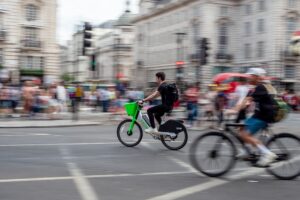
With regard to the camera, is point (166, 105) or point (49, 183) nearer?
point (49, 183)

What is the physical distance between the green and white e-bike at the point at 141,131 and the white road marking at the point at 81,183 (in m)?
2.52

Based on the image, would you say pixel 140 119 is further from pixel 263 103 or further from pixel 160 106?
pixel 263 103

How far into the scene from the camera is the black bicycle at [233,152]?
748cm

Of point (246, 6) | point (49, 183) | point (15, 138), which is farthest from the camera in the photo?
point (246, 6)

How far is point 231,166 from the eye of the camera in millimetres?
7531

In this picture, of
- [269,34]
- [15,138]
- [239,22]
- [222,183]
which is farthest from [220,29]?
[222,183]

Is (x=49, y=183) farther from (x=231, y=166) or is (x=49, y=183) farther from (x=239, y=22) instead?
(x=239, y=22)

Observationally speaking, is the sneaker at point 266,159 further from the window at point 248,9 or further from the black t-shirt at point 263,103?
the window at point 248,9

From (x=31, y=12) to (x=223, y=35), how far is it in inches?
1057

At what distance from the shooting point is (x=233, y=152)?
7492mm

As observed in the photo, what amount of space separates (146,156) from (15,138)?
433 cm

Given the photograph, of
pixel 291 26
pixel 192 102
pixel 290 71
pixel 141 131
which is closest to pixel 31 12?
pixel 291 26

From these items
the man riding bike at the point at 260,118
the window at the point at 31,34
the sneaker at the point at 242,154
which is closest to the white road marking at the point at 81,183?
the sneaker at the point at 242,154

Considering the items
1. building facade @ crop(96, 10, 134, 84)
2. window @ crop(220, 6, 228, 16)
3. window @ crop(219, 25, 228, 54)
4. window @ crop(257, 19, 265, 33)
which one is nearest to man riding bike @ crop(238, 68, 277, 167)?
window @ crop(257, 19, 265, 33)
